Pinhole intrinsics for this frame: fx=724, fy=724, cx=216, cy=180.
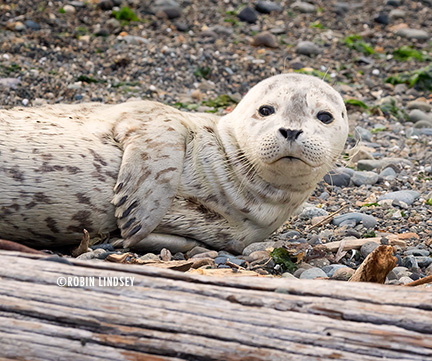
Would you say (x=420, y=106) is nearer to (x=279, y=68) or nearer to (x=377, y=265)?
(x=279, y=68)

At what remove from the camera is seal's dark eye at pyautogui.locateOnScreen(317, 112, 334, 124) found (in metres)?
4.99

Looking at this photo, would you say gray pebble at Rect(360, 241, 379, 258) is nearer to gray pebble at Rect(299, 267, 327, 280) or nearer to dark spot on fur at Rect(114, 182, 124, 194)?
gray pebble at Rect(299, 267, 327, 280)

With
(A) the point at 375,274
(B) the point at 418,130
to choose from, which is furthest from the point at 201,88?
(A) the point at 375,274

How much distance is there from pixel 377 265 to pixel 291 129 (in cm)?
121

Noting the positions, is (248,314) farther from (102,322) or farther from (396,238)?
(396,238)

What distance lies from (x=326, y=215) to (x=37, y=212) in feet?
7.79

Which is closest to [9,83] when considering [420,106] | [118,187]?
[118,187]

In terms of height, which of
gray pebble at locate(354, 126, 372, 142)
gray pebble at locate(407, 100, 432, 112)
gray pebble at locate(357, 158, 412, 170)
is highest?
gray pebble at locate(357, 158, 412, 170)

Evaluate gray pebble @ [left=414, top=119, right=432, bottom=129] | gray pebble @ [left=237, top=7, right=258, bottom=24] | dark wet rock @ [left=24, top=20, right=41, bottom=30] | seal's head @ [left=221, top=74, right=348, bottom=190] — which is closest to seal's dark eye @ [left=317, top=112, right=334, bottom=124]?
seal's head @ [left=221, top=74, right=348, bottom=190]

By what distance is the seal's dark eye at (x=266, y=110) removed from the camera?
5000 mm

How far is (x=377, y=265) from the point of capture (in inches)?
146

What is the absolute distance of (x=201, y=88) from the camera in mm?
8727

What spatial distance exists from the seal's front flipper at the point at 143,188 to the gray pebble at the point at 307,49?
604 cm

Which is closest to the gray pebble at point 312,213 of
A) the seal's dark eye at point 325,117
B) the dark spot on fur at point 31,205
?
the seal's dark eye at point 325,117
